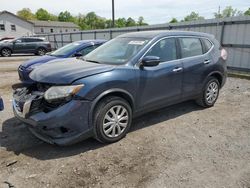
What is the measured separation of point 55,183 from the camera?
2.80m

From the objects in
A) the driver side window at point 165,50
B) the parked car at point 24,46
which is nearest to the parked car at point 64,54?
the driver side window at point 165,50

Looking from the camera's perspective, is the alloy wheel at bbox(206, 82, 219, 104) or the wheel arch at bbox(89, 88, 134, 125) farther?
the alloy wheel at bbox(206, 82, 219, 104)

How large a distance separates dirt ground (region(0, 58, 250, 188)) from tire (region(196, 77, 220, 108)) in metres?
0.52

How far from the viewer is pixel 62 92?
3.29m

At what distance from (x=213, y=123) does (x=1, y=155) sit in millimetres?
3632

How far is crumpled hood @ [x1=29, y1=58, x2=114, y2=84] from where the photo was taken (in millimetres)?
3398

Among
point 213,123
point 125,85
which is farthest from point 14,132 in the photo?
point 213,123

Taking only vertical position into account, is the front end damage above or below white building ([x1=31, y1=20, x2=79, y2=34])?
below

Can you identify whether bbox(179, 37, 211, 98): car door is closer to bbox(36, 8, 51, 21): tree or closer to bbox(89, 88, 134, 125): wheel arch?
bbox(89, 88, 134, 125): wheel arch

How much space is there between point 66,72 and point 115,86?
2.48ft

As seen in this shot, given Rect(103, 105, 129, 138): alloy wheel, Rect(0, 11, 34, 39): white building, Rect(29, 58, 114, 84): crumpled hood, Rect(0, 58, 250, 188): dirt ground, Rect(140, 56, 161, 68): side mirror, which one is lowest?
Rect(0, 58, 250, 188): dirt ground

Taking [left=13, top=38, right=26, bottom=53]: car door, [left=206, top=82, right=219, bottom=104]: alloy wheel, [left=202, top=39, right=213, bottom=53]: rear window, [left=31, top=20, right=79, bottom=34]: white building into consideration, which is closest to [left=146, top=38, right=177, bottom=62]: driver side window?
[left=202, top=39, right=213, bottom=53]: rear window

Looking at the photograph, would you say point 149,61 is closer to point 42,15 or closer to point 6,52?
point 6,52

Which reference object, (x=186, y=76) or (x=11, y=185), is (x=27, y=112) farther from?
(x=186, y=76)
